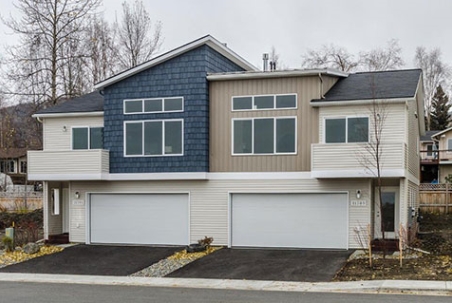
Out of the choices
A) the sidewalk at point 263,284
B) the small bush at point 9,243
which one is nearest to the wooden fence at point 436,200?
the sidewalk at point 263,284

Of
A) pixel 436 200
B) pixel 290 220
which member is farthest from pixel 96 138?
pixel 436 200

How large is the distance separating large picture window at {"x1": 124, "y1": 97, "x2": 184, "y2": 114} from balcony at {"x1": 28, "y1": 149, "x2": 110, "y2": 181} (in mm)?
1930

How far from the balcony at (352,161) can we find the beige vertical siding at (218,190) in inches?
32.7

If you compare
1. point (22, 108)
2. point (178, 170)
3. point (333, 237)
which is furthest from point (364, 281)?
point (22, 108)

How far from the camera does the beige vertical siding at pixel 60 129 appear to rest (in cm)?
2320

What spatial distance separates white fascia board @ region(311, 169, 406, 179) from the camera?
60.8 ft

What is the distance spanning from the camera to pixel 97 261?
19.2m

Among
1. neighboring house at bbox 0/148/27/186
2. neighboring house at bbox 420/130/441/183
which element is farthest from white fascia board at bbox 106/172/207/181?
neighboring house at bbox 0/148/27/186

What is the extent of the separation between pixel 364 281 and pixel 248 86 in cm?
898

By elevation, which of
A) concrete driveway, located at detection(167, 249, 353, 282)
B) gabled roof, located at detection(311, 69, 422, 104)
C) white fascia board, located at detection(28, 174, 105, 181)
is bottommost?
concrete driveway, located at detection(167, 249, 353, 282)

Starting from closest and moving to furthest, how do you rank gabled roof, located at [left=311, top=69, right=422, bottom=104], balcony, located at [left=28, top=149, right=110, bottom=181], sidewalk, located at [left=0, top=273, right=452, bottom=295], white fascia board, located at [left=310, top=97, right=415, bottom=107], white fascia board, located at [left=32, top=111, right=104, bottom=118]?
sidewalk, located at [left=0, top=273, right=452, bottom=295] < white fascia board, located at [left=310, top=97, right=415, bottom=107] < gabled roof, located at [left=311, top=69, right=422, bottom=104] < balcony, located at [left=28, top=149, right=110, bottom=181] < white fascia board, located at [left=32, top=111, right=104, bottom=118]

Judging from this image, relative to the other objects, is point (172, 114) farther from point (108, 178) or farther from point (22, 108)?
point (22, 108)

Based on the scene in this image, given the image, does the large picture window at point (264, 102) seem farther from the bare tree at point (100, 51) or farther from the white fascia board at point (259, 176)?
the bare tree at point (100, 51)

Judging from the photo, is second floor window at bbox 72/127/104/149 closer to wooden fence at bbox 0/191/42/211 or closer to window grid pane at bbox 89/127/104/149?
window grid pane at bbox 89/127/104/149
